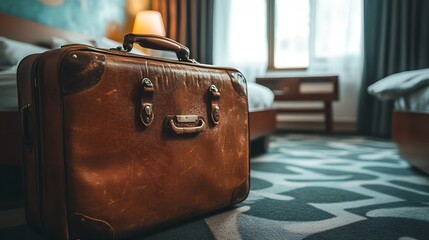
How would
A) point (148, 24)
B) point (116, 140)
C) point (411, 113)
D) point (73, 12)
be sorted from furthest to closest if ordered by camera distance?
point (148, 24), point (73, 12), point (411, 113), point (116, 140)

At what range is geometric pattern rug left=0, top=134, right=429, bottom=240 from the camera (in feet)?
2.21

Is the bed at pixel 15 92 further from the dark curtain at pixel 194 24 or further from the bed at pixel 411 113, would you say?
the dark curtain at pixel 194 24

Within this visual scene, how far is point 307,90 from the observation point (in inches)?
118

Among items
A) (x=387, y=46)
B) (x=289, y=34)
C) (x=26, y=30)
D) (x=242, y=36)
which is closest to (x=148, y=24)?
(x=242, y=36)

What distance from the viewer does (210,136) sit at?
2.49ft

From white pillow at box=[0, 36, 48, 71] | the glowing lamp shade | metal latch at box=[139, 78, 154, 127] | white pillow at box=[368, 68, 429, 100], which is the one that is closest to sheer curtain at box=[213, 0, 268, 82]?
the glowing lamp shade

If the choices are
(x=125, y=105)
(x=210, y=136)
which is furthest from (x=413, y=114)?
(x=125, y=105)

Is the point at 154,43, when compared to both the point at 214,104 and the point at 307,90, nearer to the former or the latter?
the point at 214,104

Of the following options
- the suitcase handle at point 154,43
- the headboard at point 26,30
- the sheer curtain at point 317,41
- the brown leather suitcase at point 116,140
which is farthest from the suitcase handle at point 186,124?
the sheer curtain at point 317,41

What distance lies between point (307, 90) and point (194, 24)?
1274 millimetres

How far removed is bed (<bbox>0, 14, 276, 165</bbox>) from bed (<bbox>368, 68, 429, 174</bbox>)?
55cm

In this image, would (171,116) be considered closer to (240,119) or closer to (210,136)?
(210,136)

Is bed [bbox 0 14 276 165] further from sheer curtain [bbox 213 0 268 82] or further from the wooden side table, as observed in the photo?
sheer curtain [bbox 213 0 268 82]

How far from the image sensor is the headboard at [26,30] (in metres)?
1.72
